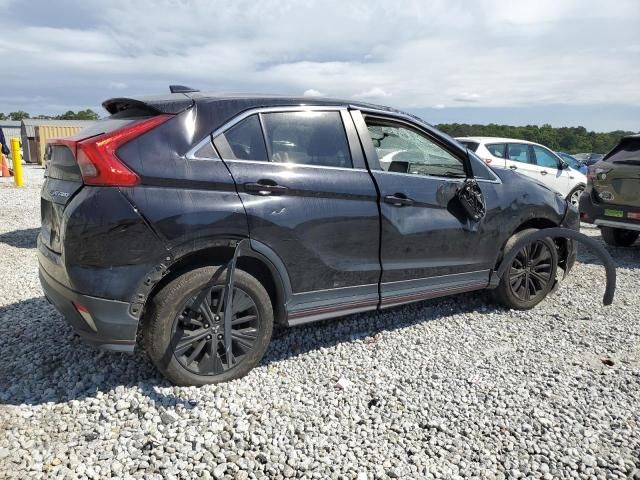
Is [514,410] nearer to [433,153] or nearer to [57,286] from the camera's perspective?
[433,153]

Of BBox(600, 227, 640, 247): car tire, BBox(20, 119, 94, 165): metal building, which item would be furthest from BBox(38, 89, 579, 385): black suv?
BBox(20, 119, 94, 165): metal building

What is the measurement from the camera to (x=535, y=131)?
179 ft

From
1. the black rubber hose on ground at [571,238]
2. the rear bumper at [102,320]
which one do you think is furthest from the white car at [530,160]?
the rear bumper at [102,320]

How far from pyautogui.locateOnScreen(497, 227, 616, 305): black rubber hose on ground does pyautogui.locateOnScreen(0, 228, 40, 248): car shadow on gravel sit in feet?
19.9

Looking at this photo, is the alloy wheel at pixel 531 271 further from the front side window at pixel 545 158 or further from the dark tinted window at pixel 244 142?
the front side window at pixel 545 158

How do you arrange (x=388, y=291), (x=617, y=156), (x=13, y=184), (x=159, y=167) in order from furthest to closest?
(x=13, y=184), (x=617, y=156), (x=388, y=291), (x=159, y=167)

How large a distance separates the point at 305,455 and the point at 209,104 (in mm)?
2081

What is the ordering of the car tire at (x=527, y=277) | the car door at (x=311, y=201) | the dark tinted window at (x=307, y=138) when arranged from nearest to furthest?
the car door at (x=311, y=201) → the dark tinted window at (x=307, y=138) → the car tire at (x=527, y=277)

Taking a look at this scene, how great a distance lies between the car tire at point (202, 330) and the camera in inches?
112

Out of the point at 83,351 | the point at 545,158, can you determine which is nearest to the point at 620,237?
the point at 545,158

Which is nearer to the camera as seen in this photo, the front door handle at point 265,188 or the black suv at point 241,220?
the black suv at point 241,220

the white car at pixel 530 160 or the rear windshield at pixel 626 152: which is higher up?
the rear windshield at pixel 626 152

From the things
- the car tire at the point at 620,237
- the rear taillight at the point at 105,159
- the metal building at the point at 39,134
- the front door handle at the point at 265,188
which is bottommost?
the metal building at the point at 39,134

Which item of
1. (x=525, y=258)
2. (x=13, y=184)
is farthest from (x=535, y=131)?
(x=525, y=258)
